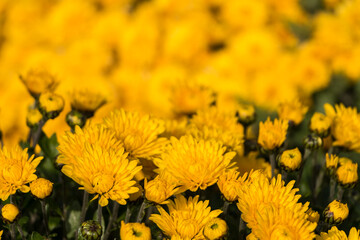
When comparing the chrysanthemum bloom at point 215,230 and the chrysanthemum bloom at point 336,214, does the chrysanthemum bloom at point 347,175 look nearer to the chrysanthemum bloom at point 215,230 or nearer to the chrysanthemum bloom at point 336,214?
the chrysanthemum bloom at point 336,214

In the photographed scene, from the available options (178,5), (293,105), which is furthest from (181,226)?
(178,5)

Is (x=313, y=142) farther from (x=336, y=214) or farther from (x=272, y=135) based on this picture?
(x=336, y=214)

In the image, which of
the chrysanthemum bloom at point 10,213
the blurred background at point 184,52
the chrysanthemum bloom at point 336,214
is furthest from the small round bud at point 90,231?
the blurred background at point 184,52

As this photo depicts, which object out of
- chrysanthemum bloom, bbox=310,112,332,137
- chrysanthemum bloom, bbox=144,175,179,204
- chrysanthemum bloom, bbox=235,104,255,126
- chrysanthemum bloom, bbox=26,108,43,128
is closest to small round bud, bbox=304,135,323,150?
chrysanthemum bloom, bbox=310,112,332,137

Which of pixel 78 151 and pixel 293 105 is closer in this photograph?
pixel 78 151

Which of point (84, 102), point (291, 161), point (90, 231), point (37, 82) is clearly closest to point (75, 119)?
point (84, 102)

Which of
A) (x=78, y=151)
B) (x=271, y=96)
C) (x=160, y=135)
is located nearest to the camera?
(x=78, y=151)

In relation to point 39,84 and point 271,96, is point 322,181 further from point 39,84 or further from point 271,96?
point 271,96
